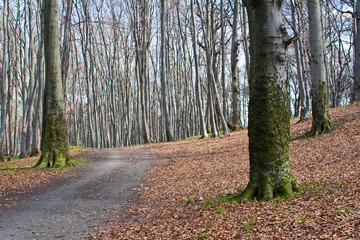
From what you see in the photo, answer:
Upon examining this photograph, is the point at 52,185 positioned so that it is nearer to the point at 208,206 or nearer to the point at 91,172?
the point at 91,172

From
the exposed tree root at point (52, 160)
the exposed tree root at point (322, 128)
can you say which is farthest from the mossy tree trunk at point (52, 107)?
the exposed tree root at point (322, 128)

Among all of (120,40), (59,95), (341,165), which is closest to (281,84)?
(341,165)

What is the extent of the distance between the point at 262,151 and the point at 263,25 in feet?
6.86

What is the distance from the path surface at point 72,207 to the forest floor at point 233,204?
0.66 ft

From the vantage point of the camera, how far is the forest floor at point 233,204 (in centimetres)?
Answer: 373

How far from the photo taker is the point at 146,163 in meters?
11.6

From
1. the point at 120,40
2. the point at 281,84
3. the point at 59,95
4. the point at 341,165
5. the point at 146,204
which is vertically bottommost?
the point at 146,204

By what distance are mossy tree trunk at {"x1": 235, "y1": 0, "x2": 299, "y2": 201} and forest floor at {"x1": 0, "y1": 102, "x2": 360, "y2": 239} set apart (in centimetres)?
35

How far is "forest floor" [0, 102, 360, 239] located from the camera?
147 inches

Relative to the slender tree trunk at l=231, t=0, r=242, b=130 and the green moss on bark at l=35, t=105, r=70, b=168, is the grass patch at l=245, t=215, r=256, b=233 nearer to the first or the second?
the green moss on bark at l=35, t=105, r=70, b=168

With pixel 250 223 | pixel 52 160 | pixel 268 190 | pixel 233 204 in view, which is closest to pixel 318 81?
pixel 268 190

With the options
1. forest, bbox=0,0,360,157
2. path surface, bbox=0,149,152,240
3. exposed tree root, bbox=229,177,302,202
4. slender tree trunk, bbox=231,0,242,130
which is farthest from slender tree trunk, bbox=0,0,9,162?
exposed tree root, bbox=229,177,302,202

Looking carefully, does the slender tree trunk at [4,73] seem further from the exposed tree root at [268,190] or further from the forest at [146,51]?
the exposed tree root at [268,190]

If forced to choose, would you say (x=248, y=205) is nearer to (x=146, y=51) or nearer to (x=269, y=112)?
(x=269, y=112)
